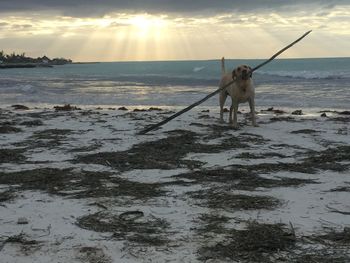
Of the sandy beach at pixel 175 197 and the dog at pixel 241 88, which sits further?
the dog at pixel 241 88

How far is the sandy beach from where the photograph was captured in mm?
3678

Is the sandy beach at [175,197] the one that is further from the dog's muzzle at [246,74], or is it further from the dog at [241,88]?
the dog's muzzle at [246,74]

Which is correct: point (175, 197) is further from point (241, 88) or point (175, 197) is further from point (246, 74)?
point (241, 88)

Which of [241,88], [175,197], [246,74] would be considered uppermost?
[246,74]

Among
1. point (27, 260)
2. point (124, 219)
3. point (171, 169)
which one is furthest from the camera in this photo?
point (171, 169)

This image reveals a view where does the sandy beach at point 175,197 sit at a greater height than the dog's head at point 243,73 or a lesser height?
lesser

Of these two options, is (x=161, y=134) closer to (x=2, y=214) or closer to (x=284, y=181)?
(x=284, y=181)

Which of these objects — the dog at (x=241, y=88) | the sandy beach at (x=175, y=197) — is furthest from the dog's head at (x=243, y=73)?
the sandy beach at (x=175, y=197)

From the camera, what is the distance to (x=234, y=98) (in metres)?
10.5

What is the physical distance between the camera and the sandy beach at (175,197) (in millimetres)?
3678

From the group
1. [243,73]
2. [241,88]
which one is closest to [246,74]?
[243,73]

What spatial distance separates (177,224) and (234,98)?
21.5ft

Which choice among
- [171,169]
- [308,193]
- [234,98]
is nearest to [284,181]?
[308,193]

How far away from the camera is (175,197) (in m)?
5.04
